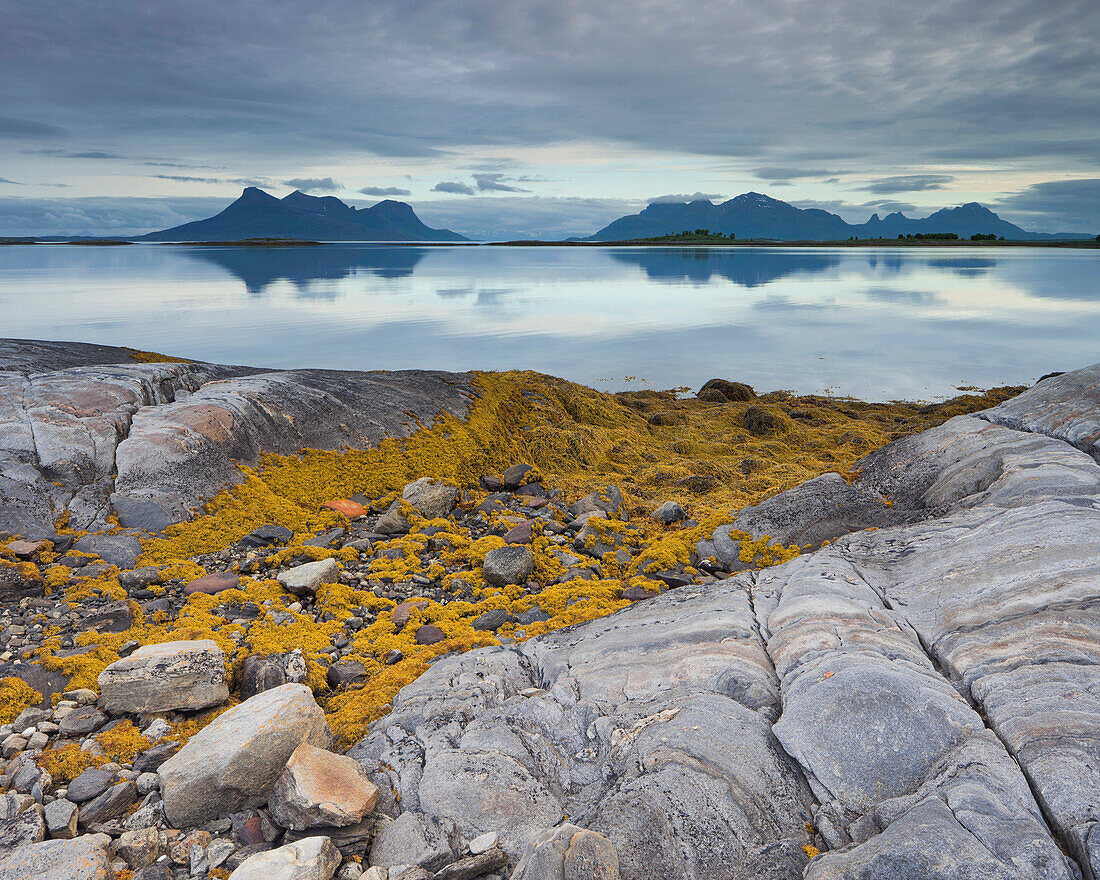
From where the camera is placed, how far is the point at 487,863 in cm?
382

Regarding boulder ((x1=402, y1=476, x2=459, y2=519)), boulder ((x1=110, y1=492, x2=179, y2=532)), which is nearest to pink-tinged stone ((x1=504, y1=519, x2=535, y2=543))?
boulder ((x1=402, y1=476, x2=459, y2=519))

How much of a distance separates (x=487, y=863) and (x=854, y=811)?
2326mm

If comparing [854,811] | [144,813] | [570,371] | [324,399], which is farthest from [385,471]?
[570,371]

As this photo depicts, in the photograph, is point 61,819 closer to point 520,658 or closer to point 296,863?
point 296,863

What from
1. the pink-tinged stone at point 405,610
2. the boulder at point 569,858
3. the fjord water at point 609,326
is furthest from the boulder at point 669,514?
the fjord water at point 609,326

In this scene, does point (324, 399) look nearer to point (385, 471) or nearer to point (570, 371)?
point (385, 471)

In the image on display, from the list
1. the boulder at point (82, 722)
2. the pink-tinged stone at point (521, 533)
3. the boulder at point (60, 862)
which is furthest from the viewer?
the pink-tinged stone at point (521, 533)

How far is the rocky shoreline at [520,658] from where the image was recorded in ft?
12.6

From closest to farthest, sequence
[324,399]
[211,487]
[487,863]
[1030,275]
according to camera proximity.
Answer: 1. [487,863]
2. [211,487]
3. [324,399]
4. [1030,275]

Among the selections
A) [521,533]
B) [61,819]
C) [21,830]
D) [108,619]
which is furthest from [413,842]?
[521,533]

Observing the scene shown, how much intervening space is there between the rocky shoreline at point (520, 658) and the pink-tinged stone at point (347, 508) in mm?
64

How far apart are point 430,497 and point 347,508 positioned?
139cm

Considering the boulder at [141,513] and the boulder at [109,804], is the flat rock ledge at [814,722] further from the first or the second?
the boulder at [141,513]

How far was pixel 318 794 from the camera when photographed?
165 inches
